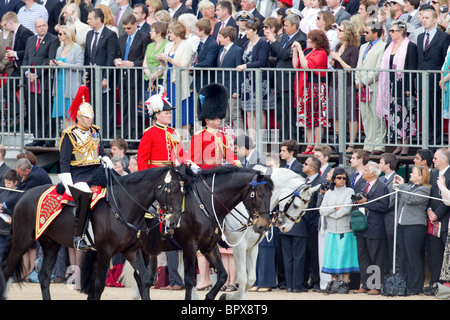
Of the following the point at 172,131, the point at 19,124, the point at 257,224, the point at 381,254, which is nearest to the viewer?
the point at 257,224

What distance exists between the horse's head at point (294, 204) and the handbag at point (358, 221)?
118 centimetres

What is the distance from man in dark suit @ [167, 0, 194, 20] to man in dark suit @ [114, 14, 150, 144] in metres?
1.47

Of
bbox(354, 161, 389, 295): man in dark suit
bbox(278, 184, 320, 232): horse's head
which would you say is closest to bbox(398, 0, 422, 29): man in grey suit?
bbox(354, 161, 389, 295): man in dark suit

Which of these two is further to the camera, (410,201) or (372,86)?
(372,86)

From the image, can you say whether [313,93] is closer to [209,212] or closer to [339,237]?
[339,237]

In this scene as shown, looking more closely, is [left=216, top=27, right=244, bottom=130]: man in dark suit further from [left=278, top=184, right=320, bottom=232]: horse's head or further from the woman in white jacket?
[left=278, top=184, right=320, bottom=232]: horse's head

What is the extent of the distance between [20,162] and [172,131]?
10.3 ft

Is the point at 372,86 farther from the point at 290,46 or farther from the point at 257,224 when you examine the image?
the point at 257,224

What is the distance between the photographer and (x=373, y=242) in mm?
14211

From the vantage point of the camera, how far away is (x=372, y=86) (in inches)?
605

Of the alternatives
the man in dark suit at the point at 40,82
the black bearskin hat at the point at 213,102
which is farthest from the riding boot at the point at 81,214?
the man in dark suit at the point at 40,82

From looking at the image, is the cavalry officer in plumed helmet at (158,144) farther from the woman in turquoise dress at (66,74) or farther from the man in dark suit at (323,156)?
the woman in turquoise dress at (66,74)

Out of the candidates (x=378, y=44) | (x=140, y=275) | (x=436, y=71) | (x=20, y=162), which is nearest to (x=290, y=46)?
(x=378, y=44)

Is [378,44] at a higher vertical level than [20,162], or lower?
higher
